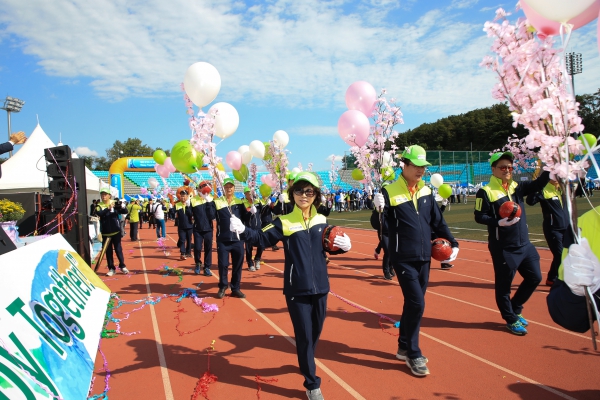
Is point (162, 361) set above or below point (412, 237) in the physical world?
below

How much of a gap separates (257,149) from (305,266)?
7.32 metres

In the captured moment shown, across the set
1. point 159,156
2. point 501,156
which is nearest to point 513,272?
point 501,156

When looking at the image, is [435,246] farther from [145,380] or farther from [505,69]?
[145,380]

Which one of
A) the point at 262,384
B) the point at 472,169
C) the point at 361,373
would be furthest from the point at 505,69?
the point at 472,169

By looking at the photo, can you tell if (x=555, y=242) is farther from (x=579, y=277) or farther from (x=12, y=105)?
(x=12, y=105)

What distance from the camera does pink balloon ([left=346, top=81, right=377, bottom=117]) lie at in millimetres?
7680

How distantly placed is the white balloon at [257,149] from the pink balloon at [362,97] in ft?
10.3

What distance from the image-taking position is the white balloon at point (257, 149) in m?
10.2

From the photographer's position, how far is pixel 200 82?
5887 mm

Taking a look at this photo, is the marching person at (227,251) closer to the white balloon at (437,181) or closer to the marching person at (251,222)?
the marching person at (251,222)

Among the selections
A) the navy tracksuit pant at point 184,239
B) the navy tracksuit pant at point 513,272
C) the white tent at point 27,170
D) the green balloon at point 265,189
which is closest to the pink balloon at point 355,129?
the green balloon at point 265,189

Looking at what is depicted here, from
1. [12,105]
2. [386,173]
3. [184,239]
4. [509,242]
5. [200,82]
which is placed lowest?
[184,239]

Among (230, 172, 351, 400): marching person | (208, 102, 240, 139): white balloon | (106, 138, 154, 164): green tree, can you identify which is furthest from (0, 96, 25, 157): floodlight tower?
(106, 138, 154, 164): green tree

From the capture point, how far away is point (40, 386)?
2.54 meters
